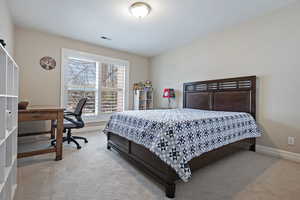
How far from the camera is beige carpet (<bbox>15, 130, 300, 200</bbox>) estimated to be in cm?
146

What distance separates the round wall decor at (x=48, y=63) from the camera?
11.1 ft

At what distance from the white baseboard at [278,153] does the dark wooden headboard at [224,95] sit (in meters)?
0.61

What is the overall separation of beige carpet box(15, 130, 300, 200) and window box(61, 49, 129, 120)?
191cm

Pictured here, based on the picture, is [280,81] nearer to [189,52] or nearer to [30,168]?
[189,52]

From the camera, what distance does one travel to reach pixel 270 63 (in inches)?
103

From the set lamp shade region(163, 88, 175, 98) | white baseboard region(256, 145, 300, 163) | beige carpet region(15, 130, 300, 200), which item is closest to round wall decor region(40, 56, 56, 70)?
beige carpet region(15, 130, 300, 200)

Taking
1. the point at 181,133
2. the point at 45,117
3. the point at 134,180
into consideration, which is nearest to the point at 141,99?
the point at 45,117

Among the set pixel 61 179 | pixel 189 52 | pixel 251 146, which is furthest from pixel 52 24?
pixel 251 146

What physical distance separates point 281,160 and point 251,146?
0.48 metres

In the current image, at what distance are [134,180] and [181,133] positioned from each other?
2.70ft

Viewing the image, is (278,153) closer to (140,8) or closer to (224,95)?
(224,95)

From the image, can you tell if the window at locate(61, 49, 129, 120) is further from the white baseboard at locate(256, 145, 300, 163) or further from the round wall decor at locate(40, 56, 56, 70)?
the white baseboard at locate(256, 145, 300, 163)

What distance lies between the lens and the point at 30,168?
76.9 inches

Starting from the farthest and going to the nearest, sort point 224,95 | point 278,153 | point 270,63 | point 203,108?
point 203,108, point 224,95, point 270,63, point 278,153
